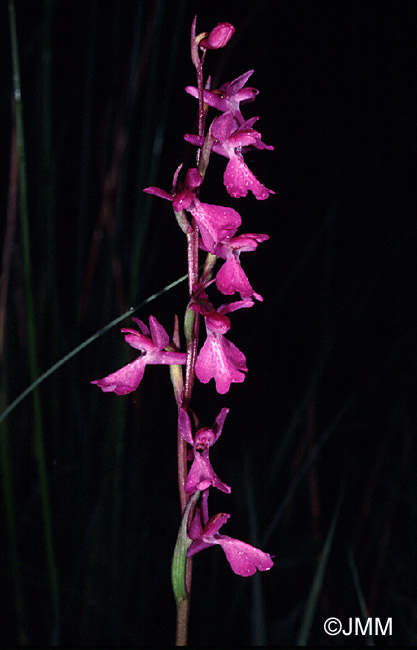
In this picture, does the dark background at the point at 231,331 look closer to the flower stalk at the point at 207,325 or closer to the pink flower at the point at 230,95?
the flower stalk at the point at 207,325

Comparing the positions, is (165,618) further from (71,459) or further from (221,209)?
(221,209)

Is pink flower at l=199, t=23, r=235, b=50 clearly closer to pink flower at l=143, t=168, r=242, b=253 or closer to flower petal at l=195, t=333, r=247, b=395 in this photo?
pink flower at l=143, t=168, r=242, b=253

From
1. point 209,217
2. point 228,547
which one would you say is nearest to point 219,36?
point 209,217

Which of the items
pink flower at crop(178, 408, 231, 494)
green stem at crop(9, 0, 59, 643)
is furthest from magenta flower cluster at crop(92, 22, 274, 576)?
green stem at crop(9, 0, 59, 643)

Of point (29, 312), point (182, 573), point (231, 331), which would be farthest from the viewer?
point (231, 331)

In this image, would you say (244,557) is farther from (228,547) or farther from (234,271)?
(234,271)

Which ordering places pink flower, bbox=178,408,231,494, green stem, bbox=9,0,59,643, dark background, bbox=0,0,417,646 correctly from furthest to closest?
dark background, bbox=0,0,417,646, green stem, bbox=9,0,59,643, pink flower, bbox=178,408,231,494

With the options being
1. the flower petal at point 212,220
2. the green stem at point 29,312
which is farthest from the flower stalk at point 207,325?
the green stem at point 29,312
